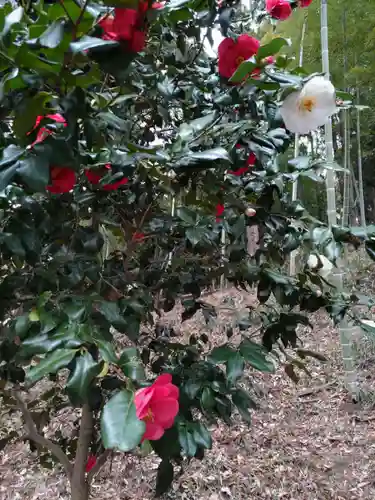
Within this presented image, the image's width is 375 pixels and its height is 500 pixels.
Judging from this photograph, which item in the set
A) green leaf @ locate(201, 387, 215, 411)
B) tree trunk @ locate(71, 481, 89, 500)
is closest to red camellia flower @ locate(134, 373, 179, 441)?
green leaf @ locate(201, 387, 215, 411)

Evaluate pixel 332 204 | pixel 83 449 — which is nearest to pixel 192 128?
pixel 83 449

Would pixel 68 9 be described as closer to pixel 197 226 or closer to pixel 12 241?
pixel 12 241

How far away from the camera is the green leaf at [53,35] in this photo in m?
0.43

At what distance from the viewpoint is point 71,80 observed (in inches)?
19.1

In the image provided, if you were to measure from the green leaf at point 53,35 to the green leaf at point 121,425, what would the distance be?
0.33 m

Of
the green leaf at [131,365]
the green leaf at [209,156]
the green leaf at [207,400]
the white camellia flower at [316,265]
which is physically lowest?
the green leaf at [207,400]

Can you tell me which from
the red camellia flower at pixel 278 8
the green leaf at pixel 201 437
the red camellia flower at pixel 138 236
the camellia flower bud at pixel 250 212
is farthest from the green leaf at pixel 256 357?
the red camellia flower at pixel 278 8

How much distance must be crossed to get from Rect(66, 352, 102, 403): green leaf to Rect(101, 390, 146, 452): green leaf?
3 cm

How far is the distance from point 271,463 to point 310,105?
1869 mm

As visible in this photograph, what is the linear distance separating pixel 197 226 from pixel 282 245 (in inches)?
7.7

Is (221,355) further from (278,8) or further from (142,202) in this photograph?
(278,8)

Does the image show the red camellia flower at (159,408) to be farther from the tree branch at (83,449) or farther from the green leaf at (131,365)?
the tree branch at (83,449)

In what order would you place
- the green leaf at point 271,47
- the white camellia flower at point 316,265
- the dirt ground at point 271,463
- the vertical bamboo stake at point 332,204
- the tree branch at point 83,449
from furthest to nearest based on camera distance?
the vertical bamboo stake at point 332,204
the dirt ground at point 271,463
the tree branch at point 83,449
the white camellia flower at point 316,265
the green leaf at point 271,47

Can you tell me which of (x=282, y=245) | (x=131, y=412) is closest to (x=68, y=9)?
(x=131, y=412)
